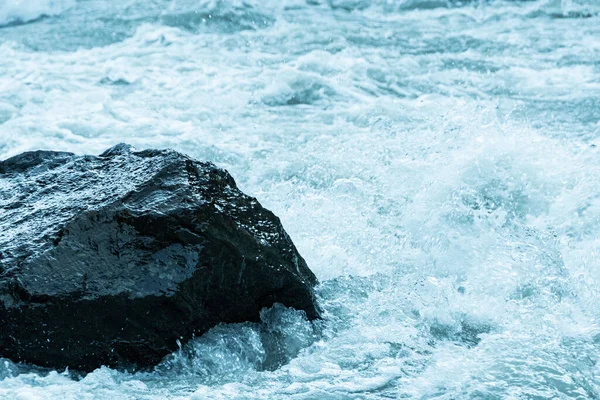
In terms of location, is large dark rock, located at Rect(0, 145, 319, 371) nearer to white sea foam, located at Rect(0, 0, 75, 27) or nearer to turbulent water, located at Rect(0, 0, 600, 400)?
turbulent water, located at Rect(0, 0, 600, 400)

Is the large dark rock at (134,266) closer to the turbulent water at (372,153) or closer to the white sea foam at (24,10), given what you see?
the turbulent water at (372,153)

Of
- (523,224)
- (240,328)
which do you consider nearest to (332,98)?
(523,224)

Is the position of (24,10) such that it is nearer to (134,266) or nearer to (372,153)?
(372,153)

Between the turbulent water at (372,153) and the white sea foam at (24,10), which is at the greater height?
the white sea foam at (24,10)

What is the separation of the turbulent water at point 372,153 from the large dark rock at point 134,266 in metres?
0.10

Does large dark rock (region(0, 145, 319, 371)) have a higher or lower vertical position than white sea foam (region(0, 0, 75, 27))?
lower

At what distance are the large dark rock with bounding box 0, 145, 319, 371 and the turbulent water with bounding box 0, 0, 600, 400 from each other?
0.32 feet

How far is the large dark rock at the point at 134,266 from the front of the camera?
304 cm

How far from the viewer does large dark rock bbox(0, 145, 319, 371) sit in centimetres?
304

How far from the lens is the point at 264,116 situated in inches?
255

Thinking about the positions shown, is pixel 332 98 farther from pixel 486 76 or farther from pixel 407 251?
pixel 407 251

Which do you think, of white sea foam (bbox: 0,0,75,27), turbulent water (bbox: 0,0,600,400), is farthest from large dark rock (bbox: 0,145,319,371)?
white sea foam (bbox: 0,0,75,27)

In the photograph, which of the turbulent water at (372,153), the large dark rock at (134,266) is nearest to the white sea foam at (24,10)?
the turbulent water at (372,153)

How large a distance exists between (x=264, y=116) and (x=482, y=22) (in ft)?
12.0
